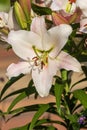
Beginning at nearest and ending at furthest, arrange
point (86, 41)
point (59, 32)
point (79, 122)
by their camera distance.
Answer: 1. point (59, 32)
2. point (86, 41)
3. point (79, 122)

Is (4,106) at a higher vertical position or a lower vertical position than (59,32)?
lower

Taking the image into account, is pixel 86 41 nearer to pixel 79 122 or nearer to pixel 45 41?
pixel 45 41

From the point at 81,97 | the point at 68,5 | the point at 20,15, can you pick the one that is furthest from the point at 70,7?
the point at 81,97

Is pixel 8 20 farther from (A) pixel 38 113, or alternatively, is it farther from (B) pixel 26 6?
(A) pixel 38 113

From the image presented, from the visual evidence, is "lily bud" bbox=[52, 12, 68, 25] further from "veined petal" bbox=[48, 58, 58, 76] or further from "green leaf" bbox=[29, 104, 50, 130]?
"green leaf" bbox=[29, 104, 50, 130]

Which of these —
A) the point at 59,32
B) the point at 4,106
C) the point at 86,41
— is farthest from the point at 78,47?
the point at 4,106

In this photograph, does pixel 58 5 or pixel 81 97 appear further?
pixel 81 97

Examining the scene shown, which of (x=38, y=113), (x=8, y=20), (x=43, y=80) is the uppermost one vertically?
(x=8, y=20)
